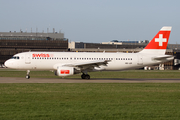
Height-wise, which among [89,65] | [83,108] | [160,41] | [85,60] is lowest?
[83,108]

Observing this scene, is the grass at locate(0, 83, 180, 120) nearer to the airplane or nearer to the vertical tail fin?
the airplane

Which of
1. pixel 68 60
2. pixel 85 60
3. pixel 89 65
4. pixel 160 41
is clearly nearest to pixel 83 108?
pixel 89 65

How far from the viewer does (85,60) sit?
3744cm

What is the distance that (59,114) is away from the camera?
42.6 feet

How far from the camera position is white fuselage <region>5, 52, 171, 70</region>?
35750 mm

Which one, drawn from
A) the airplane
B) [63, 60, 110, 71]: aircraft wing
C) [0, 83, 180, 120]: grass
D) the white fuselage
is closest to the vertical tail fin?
the airplane

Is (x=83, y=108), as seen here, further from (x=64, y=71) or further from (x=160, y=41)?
(x=160, y=41)

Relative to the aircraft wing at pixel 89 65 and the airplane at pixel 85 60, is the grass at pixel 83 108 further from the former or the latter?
the airplane at pixel 85 60

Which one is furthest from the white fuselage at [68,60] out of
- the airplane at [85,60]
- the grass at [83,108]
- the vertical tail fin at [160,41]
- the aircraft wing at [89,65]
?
the grass at [83,108]

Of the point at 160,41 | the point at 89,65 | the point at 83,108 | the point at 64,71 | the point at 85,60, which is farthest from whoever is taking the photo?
the point at 160,41

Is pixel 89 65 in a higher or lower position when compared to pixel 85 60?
lower

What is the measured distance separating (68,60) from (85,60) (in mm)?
2377

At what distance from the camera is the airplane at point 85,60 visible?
35.6m

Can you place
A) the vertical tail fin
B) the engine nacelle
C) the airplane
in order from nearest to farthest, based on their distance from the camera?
the engine nacelle < the airplane < the vertical tail fin
